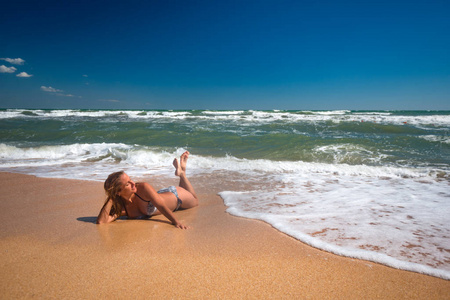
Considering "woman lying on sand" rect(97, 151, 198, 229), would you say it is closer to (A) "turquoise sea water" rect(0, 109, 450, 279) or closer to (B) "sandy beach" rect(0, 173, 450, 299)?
(B) "sandy beach" rect(0, 173, 450, 299)

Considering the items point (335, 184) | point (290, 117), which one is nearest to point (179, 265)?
point (335, 184)

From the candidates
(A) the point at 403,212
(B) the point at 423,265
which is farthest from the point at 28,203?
(A) the point at 403,212

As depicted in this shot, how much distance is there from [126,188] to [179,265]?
1.25 metres

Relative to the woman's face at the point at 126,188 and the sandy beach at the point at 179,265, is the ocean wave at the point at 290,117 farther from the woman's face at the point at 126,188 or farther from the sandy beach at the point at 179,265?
the woman's face at the point at 126,188

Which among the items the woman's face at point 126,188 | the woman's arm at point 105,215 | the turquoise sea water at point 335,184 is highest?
the woman's face at point 126,188

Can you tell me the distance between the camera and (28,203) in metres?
3.92

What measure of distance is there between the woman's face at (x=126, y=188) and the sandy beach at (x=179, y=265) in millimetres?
382

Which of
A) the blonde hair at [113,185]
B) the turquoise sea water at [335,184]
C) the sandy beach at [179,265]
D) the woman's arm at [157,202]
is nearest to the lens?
the sandy beach at [179,265]

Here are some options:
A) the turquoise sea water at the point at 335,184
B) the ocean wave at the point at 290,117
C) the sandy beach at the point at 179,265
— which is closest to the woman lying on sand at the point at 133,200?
the sandy beach at the point at 179,265

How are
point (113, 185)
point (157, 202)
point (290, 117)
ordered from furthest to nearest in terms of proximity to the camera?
point (290, 117) < point (157, 202) < point (113, 185)

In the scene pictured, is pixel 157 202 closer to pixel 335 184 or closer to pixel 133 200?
pixel 133 200

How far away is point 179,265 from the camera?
86.4 inches

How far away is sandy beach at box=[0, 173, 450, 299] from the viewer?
1866 millimetres

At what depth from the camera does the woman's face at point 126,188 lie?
2.97 meters
